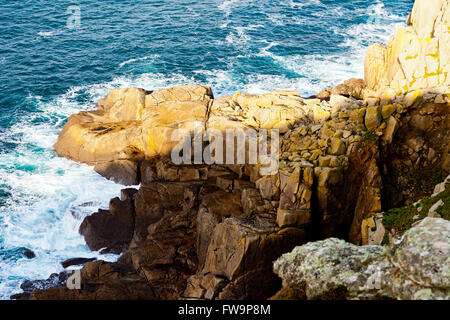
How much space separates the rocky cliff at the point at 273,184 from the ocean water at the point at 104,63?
183 inches

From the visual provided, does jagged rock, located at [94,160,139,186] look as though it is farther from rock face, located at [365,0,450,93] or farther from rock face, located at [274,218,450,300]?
rock face, located at [274,218,450,300]

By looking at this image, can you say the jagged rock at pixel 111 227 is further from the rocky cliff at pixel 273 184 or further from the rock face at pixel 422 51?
the rock face at pixel 422 51

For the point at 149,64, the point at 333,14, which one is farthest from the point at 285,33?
the point at 149,64

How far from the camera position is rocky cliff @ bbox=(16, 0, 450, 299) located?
84.9ft

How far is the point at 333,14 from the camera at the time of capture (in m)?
75.9

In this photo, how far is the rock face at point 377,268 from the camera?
13.8 m

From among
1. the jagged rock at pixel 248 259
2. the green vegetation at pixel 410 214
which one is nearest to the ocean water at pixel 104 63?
the jagged rock at pixel 248 259

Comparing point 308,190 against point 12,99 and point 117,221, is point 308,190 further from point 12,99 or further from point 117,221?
point 12,99

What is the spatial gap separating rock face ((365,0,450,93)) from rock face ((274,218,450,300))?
58.3ft

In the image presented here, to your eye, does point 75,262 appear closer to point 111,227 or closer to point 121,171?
point 111,227

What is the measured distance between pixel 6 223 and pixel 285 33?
160ft

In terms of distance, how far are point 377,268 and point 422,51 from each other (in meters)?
22.1

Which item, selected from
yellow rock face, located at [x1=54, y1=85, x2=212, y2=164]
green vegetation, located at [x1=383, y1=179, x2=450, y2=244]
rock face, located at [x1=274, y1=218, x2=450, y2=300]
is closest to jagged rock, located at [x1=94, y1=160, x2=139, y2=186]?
yellow rock face, located at [x1=54, y1=85, x2=212, y2=164]

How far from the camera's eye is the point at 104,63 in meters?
61.3
